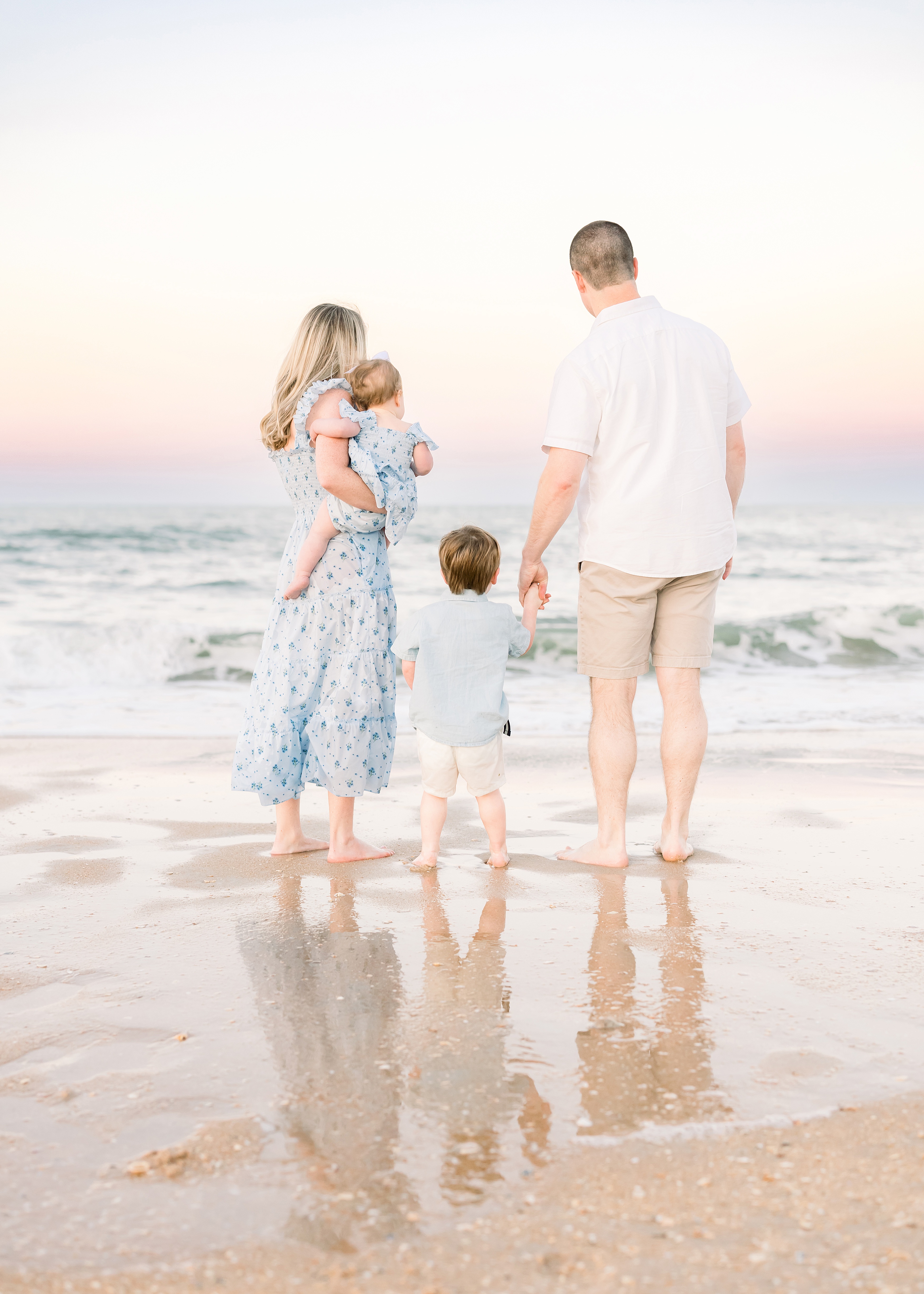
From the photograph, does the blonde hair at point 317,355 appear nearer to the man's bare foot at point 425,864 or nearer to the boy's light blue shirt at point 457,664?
the boy's light blue shirt at point 457,664

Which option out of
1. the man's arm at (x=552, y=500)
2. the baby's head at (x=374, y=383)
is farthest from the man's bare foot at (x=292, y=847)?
the baby's head at (x=374, y=383)

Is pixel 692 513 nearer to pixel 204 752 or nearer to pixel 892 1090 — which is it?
pixel 892 1090

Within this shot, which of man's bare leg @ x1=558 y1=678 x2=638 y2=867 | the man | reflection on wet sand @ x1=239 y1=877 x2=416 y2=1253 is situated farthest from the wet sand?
the man

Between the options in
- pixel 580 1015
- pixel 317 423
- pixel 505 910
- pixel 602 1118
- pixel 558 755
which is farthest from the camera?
pixel 558 755

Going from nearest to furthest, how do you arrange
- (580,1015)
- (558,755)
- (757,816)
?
(580,1015)
(757,816)
(558,755)

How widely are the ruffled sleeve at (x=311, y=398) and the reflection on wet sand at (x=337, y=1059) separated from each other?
4.82 feet

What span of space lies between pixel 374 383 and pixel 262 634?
9.20m

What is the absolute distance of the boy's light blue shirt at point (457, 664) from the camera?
340 centimetres

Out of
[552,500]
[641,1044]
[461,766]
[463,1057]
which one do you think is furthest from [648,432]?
A: [463,1057]

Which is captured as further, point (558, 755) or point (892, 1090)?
point (558, 755)

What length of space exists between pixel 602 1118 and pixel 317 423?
224 centimetres

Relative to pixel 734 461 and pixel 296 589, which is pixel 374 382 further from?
pixel 734 461

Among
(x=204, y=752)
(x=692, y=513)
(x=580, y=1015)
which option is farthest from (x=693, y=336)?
(x=204, y=752)

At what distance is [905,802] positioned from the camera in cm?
438
